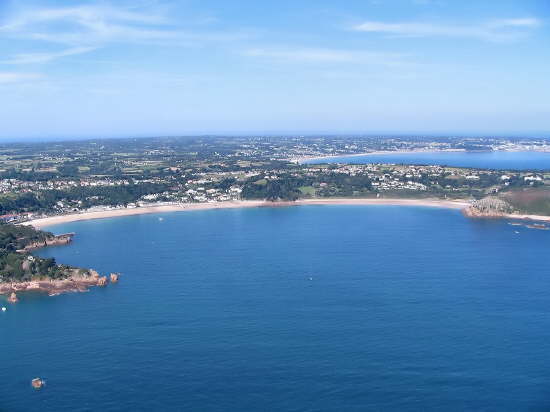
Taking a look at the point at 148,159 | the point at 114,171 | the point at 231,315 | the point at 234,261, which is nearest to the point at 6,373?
the point at 231,315

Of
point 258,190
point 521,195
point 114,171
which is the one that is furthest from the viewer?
point 114,171

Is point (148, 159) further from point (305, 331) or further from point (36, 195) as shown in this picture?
point (305, 331)

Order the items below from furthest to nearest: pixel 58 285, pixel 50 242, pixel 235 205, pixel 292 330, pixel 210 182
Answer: pixel 210 182 → pixel 235 205 → pixel 50 242 → pixel 58 285 → pixel 292 330

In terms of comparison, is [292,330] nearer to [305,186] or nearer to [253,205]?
[253,205]

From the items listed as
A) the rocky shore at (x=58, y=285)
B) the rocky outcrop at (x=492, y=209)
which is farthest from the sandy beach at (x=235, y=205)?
the rocky shore at (x=58, y=285)

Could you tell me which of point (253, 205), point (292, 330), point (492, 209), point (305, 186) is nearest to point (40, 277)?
point (292, 330)

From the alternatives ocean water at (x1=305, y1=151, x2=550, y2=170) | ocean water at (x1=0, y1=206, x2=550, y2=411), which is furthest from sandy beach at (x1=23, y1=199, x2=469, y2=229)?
ocean water at (x1=305, y1=151, x2=550, y2=170)
